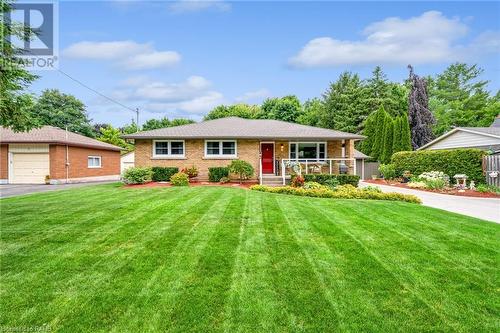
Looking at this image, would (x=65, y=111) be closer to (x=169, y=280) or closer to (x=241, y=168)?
(x=241, y=168)

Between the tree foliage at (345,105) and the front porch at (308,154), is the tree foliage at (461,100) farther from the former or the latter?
the front porch at (308,154)

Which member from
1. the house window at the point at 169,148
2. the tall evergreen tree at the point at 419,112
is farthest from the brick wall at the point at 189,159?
the tall evergreen tree at the point at 419,112

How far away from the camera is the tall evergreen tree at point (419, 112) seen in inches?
1282

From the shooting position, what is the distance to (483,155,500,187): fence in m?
14.6

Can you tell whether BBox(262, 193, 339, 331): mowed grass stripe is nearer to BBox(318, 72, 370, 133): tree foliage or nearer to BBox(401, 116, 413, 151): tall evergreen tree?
BBox(401, 116, 413, 151): tall evergreen tree

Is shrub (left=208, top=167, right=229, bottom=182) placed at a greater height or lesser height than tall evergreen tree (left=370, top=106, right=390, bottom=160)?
lesser

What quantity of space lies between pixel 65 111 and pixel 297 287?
4698cm

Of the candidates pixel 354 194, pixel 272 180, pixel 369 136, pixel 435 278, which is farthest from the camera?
pixel 369 136

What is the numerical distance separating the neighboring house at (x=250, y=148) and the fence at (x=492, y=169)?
629 cm

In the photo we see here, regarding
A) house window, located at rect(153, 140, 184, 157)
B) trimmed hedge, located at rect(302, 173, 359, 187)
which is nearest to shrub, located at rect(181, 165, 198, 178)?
house window, located at rect(153, 140, 184, 157)

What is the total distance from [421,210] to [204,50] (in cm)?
1758

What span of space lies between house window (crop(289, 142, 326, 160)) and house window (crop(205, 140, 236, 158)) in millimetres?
3739

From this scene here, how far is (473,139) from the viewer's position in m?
20.2

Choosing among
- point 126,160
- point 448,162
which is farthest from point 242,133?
point 126,160
